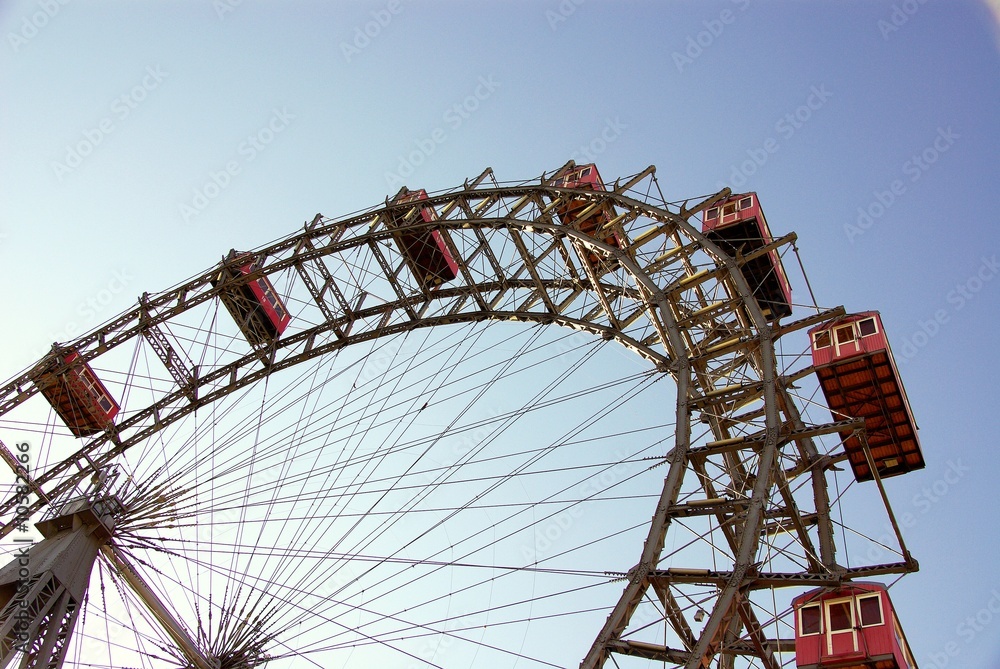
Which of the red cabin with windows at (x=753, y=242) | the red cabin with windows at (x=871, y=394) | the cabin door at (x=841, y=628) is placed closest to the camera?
the cabin door at (x=841, y=628)

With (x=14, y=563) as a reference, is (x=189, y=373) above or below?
above

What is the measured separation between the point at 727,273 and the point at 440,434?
7051 mm

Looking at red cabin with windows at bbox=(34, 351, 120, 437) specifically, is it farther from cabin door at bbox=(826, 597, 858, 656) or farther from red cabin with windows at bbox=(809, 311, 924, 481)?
cabin door at bbox=(826, 597, 858, 656)

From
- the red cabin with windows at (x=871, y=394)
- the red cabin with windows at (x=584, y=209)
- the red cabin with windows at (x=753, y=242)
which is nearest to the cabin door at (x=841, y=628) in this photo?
the red cabin with windows at (x=871, y=394)

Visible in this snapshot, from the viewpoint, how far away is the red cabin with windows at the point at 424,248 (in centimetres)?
2647

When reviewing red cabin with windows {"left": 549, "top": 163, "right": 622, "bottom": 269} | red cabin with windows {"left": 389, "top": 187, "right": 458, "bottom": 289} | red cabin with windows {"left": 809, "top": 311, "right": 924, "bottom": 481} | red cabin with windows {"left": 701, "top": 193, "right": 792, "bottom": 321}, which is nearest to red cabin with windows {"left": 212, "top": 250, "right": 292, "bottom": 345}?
red cabin with windows {"left": 389, "top": 187, "right": 458, "bottom": 289}

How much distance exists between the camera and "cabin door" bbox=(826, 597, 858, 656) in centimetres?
1553

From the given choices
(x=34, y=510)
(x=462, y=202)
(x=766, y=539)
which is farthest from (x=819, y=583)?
(x=34, y=510)

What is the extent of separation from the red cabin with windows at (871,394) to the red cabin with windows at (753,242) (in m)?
2.51

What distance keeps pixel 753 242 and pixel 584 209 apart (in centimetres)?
424

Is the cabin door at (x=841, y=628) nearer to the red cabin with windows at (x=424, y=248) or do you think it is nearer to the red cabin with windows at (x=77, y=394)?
the red cabin with windows at (x=424, y=248)

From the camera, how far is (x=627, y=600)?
52.4 ft

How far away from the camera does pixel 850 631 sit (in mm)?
15672

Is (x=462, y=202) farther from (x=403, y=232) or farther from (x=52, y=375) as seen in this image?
(x=52, y=375)
